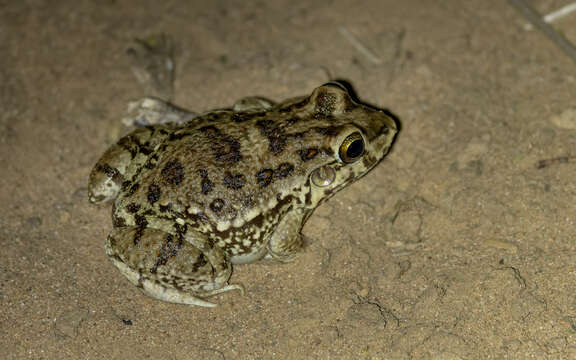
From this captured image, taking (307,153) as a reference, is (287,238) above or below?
below

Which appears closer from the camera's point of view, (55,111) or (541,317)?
(541,317)

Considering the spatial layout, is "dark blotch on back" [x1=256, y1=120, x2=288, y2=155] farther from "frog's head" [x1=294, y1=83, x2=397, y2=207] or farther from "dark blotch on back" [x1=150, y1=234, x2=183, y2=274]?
"dark blotch on back" [x1=150, y1=234, x2=183, y2=274]

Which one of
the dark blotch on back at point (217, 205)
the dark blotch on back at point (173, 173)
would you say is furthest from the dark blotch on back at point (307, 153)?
the dark blotch on back at point (173, 173)

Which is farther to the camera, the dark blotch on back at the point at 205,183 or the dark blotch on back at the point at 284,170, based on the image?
the dark blotch on back at the point at 284,170

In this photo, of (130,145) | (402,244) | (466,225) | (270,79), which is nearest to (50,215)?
(130,145)

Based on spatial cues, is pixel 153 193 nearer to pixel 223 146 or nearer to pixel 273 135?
pixel 223 146

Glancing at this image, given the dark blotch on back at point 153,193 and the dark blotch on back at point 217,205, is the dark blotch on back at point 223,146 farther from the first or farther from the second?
the dark blotch on back at point 153,193

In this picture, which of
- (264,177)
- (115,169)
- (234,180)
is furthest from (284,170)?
(115,169)

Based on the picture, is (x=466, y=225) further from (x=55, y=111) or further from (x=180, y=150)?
(x=55, y=111)
